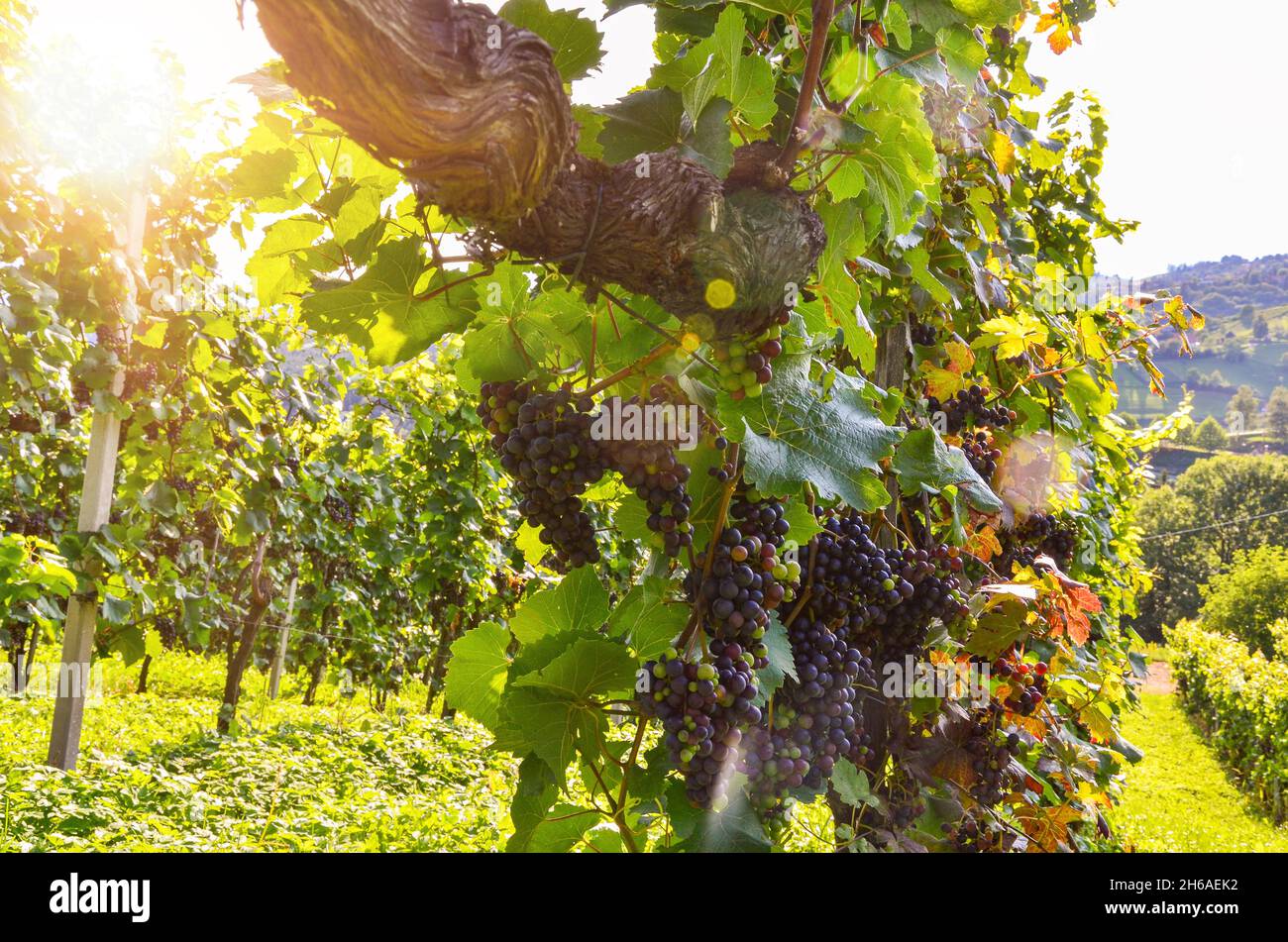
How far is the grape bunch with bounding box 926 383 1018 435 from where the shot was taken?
2.78m

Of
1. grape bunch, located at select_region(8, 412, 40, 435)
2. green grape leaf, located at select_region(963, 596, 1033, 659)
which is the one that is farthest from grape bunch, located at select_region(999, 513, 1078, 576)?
grape bunch, located at select_region(8, 412, 40, 435)

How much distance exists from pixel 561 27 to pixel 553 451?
0.63 meters

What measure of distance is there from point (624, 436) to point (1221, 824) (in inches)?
575

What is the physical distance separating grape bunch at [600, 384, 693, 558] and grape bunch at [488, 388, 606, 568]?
0.04 m

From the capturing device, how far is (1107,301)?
4094 millimetres

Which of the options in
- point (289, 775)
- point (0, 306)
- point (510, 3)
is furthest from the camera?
point (289, 775)

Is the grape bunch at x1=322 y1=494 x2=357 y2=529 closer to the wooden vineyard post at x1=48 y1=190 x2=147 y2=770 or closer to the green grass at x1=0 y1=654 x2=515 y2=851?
the green grass at x1=0 y1=654 x2=515 y2=851

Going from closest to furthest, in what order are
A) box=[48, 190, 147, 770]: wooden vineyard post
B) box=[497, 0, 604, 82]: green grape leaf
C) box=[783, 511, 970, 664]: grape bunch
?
box=[497, 0, 604, 82]: green grape leaf
box=[783, 511, 970, 664]: grape bunch
box=[48, 190, 147, 770]: wooden vineyard post

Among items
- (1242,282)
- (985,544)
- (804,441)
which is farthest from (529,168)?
(1242,282)

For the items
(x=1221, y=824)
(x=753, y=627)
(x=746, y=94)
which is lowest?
(x=1221, y=824)

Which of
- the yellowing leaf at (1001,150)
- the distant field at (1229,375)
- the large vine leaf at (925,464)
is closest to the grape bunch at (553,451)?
the large vine leaf at (925,464)

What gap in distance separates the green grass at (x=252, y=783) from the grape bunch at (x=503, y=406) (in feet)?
2.43

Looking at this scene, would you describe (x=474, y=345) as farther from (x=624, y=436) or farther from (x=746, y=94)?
(x=746, y=94)
